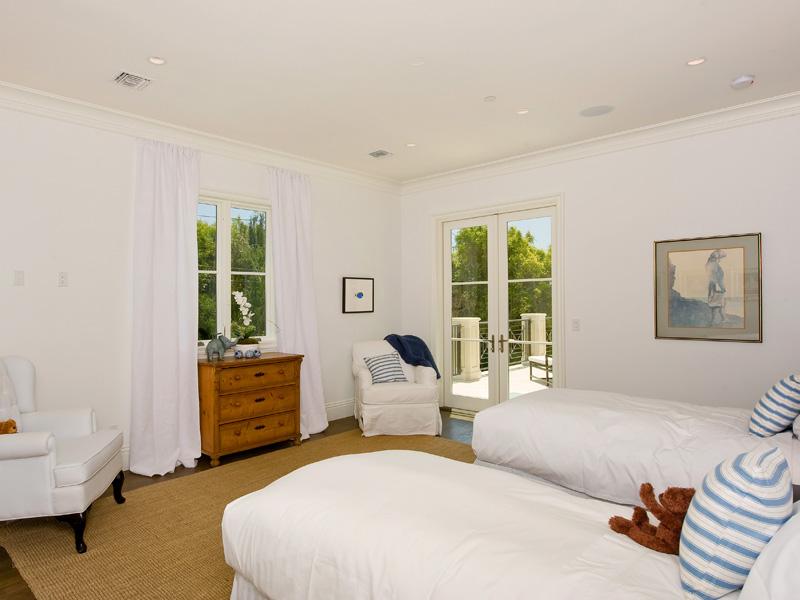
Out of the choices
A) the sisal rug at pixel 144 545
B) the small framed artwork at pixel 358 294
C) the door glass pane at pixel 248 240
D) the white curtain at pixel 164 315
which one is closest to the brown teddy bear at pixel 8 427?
the sisal rug at pixel 144 545

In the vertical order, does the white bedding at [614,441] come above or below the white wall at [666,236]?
below

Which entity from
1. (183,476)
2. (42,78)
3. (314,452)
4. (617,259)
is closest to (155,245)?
(42,78)

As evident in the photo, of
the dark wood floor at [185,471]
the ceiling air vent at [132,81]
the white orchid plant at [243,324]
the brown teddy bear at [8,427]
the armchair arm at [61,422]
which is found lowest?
the dark wood floor at [185,471]

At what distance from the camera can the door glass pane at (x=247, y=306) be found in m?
4.85

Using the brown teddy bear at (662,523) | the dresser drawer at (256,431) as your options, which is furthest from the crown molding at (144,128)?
the brown teddy bear at (662,523)

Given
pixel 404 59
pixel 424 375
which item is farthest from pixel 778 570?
pixel 424 375

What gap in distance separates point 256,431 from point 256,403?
0.25 m

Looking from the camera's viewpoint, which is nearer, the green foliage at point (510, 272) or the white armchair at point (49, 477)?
the white armchair at point (49, 477)

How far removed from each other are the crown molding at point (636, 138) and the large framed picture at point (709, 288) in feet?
3.00

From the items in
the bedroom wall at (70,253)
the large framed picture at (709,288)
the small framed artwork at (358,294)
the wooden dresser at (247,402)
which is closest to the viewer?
the bedroom wall at (70,253)

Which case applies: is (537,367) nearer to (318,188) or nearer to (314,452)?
(314,452)

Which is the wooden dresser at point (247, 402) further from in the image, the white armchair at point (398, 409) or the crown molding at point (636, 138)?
the crown molding at point (636, 138)

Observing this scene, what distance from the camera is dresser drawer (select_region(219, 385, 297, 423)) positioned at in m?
4.26

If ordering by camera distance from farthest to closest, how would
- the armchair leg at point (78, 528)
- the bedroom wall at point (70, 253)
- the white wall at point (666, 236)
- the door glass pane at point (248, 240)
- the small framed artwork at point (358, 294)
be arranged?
the small framed artwork at point (358, 294) → the door glass pane at point (248, 240) → the white wall at point (666, 236) → the bedroom wall at point (70, 253) → the armchair leg at point (78, 528)
